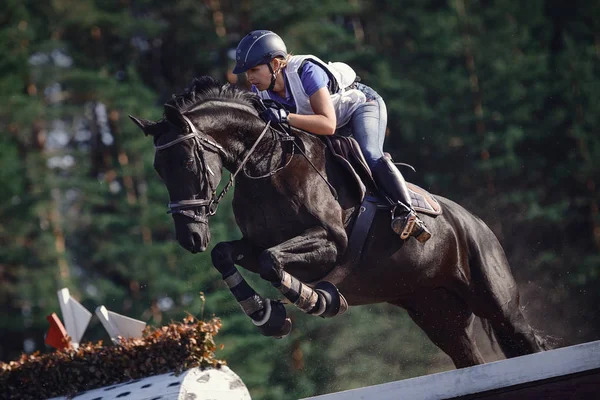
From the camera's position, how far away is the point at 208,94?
5066 mm

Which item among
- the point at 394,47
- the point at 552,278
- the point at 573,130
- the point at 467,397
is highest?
the point at 467,397

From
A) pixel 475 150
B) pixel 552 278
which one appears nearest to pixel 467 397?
pixel 552 278

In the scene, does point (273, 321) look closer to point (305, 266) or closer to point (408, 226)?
point (305, 266)

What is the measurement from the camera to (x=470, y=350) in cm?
611

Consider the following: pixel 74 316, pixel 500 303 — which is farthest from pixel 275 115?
pixel 74 316

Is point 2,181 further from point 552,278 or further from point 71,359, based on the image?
point 71,359

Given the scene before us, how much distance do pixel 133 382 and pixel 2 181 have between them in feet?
40.7

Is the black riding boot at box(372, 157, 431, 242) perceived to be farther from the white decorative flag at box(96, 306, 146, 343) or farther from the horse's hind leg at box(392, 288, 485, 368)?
the white decorative flag at box(96, 306, 146, 343)

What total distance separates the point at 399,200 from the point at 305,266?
75 centimetres

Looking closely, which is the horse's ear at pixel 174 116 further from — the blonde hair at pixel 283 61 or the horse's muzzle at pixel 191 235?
the blonde hair at pixel 283 61

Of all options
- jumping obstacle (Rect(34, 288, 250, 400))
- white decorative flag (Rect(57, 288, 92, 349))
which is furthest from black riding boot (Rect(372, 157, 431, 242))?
white decorative flag (Rect(57, 288, 92, 349))

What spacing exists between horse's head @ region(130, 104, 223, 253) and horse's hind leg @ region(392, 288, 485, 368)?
183 cm

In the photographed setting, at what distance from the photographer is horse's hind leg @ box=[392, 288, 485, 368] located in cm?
597

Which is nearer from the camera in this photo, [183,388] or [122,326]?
[183,388]
